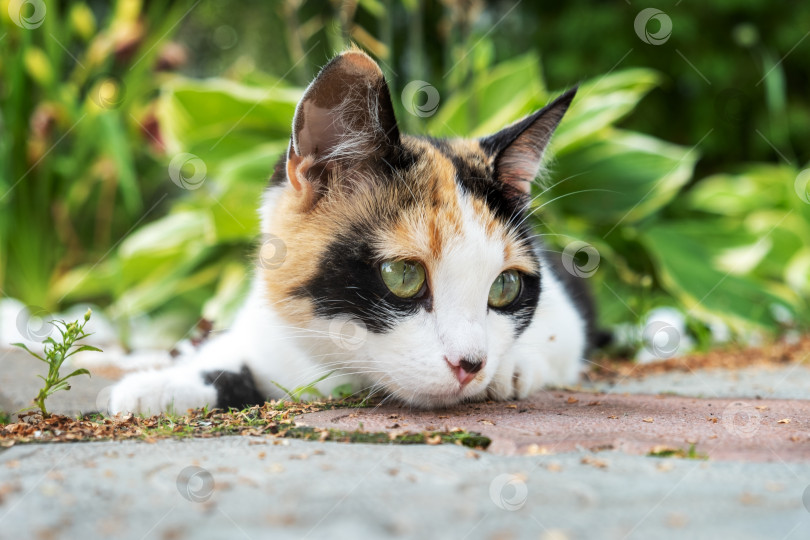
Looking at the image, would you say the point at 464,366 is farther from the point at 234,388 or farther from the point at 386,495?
the point at 234,388

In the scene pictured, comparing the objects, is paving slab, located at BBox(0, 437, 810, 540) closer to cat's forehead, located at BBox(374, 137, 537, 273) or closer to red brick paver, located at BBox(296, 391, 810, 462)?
red brick paver, located at BBox(296, 391, 810, 462)

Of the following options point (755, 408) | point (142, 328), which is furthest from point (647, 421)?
point (142, 328)

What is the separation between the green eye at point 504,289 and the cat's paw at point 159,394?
72 cm

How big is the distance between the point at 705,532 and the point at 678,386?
1.53 metres

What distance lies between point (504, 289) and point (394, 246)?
330 mm

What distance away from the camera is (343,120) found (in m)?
1.53

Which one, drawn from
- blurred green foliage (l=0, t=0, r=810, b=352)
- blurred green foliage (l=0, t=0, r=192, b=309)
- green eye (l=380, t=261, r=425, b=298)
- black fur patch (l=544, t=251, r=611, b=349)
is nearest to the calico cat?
green eye (l=380, t=261, r=425, b=298)

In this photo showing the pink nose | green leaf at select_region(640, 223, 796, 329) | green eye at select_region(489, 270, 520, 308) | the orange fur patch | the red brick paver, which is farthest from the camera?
green leaf at select_region(640, 223, 796, 329)

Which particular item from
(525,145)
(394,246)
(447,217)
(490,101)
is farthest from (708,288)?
(394,246)

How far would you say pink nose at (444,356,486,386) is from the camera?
1.36 meters

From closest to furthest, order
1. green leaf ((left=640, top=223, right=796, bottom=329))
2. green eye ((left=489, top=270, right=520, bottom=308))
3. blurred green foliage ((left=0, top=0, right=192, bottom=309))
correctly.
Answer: green eye ((left=489, top=270, right=520, bottom=308)) → green leaf ((left=640, top=223, right=796, bottom=329)) → blurred green foliage ((left=0, top=0, right=192, bottom=309))

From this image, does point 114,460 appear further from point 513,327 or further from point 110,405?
point 513,327

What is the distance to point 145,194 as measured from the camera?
5.02 m

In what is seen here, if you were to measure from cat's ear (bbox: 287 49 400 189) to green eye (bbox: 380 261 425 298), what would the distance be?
11.8 inches
